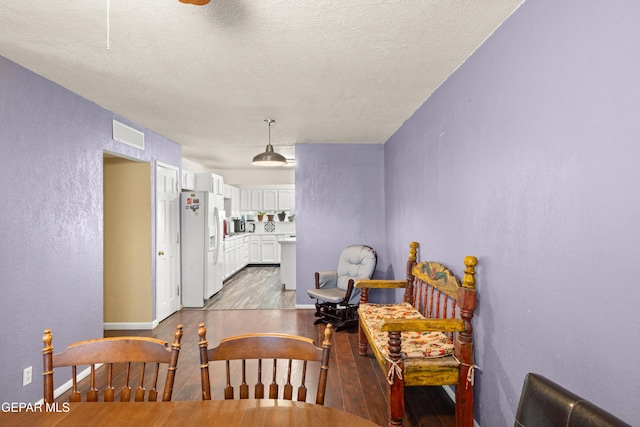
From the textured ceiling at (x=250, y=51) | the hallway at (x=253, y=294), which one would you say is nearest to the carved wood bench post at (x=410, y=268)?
the textured ceiling at (x=250, y=51)

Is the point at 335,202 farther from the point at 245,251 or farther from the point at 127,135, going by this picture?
the point at 245,251

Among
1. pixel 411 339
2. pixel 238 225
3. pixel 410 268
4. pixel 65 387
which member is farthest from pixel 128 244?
pixel 238 225

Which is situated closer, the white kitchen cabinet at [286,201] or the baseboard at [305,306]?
the baseboard at [305,306]

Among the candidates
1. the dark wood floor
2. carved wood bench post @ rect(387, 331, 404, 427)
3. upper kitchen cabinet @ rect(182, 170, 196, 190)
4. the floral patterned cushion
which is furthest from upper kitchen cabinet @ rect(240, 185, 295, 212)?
carved wood bench post @ rect(387, 331, 404, 427)

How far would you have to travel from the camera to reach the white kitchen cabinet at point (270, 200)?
9977 mm

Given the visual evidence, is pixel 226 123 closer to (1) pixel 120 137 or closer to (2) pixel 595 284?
(1) pixel 120 137

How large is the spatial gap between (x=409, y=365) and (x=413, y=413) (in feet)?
2.02

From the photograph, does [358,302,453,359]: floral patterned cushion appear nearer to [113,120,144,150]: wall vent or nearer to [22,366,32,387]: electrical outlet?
[22,366,32,387]: electrical outlet

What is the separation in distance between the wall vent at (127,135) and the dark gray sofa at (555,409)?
4.22m

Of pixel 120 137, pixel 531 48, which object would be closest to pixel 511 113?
pixel 531 48

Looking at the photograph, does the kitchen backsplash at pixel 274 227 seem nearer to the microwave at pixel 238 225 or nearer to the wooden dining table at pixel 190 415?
the microwave at pixel 238 225

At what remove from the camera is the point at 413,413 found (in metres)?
2.75

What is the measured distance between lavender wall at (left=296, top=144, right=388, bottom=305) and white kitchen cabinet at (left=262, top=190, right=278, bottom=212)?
4374 millimetres

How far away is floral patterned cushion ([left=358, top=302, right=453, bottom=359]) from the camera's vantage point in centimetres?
250
